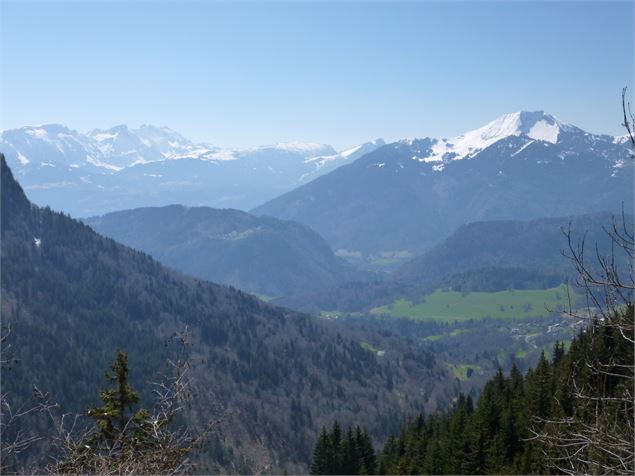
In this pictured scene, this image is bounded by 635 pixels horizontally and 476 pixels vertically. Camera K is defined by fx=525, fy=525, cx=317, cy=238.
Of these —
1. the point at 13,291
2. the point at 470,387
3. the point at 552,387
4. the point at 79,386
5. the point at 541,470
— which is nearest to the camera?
the point at 541,470

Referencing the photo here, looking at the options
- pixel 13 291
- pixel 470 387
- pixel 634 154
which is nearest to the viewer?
pixel 634 154

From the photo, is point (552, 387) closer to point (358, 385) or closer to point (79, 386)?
point (79, 386)

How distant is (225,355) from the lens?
19800 cm

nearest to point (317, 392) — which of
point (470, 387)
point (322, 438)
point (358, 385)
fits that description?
point (358, 385)

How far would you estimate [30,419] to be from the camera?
12425 cm

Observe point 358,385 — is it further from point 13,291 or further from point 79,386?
point 13,291

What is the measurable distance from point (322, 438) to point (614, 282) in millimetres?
58943

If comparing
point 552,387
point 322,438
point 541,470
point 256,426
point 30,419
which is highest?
point 552,387

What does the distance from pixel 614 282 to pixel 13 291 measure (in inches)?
8073

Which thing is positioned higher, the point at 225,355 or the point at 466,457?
the point at 466,457

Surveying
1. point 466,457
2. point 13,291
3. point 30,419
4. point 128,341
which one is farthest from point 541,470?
point 13,291

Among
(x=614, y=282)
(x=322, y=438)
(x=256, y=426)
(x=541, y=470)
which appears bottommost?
(x=256, y=426)

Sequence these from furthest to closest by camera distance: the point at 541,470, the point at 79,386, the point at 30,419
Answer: the point at 79,386 < the point at 30,419 < the point at 541,470

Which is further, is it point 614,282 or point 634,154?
point 634,154
